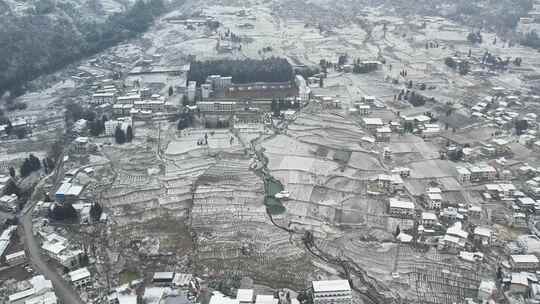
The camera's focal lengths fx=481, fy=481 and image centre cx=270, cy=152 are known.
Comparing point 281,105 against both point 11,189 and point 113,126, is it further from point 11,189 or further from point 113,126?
point 11,189

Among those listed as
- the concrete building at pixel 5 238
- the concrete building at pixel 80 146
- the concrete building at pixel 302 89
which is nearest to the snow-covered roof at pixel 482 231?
the concrete building at pixel 302 89

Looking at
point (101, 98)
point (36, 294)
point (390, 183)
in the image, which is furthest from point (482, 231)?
point (101, 98)

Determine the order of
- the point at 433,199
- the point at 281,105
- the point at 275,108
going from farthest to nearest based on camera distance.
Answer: the point at 281,105 < the point at 275,108 < the point at 433,199

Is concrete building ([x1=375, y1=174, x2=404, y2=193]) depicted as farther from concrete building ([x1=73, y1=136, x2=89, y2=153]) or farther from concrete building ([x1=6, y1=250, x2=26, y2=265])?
concrete building ([x1=73, y1=136, x2=89, y2=153])

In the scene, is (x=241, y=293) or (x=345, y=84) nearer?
(x=241, y=293)

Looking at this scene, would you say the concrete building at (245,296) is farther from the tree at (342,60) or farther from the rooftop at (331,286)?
the tree at (342,60)

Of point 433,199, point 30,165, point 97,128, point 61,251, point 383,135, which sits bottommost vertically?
point 61,251

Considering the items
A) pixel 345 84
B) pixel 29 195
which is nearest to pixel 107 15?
pixel 345 84

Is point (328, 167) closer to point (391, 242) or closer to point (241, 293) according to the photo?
point (391, 242)
